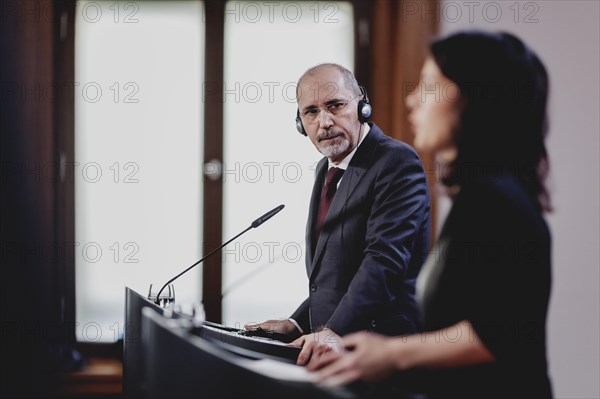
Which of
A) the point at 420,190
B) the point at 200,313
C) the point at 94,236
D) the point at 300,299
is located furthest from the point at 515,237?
the point at 94,236

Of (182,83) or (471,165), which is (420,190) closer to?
(471,165)

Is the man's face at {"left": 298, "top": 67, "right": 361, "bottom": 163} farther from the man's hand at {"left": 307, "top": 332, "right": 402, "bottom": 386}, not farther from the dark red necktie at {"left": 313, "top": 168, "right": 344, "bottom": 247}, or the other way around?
the man's hand at {"left": 307, "top": 332, "right": 402, "bottom": 386}

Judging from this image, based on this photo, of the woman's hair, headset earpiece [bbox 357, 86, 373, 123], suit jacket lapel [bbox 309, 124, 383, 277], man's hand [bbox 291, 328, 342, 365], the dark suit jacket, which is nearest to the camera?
the woman's hair

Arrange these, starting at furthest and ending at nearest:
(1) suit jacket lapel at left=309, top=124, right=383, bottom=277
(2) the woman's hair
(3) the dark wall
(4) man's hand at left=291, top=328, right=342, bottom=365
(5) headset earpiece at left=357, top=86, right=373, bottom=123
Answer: (3) the dark wall < (5) headset earpiece at left=357, top=86, right=373, bottom=123 < (1) suit jacket lapel at left=309, top=124, right=383, bottom=277 < (4) man's hand at left=291, top=328, right=342, bottom=365 < (2) the woman's hair

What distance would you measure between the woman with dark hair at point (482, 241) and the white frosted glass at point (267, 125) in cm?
173

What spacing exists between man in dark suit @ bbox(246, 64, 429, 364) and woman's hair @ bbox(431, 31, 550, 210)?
566 millimetres

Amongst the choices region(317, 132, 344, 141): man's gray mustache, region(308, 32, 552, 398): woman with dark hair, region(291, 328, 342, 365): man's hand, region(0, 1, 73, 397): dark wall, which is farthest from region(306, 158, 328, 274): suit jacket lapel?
region(0, 1, 73, 397): dark wall

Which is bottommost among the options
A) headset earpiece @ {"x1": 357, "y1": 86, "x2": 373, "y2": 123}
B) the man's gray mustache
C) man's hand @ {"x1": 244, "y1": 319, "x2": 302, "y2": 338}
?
man's hand @ {"x1": 244, "y1": 319, "x2": 302, "y2": 338}

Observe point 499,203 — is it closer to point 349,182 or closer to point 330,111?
point 349,182

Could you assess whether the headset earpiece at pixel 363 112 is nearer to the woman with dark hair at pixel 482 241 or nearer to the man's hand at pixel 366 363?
the woman with dark hair at pixel 482 241

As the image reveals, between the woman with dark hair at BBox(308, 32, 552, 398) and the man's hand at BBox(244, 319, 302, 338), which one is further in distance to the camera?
the man's hand at BBox(244, 319, 302, 338)

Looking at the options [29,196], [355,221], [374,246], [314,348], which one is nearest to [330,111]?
[355,221]

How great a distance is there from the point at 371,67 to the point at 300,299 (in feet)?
3.28

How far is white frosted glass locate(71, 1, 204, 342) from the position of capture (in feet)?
8.88
